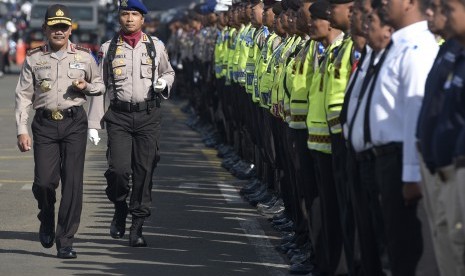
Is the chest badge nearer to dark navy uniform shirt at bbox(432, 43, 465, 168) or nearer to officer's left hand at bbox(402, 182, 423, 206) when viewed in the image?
officer's left hand at bbox(402, 182, 423, 206)

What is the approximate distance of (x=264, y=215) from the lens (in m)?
15.3

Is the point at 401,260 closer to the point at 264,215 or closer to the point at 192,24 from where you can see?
the point at 264,215

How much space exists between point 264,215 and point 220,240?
1750 mm

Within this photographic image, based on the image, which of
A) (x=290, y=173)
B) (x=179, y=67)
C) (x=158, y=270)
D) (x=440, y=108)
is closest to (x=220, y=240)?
(x=290, y=173)

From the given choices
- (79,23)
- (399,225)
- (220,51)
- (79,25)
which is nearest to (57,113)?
(399,225)

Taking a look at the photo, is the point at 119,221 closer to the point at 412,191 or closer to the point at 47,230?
the point at 47,230

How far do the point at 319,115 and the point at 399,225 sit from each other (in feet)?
8.07

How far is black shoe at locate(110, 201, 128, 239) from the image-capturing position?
13.6m

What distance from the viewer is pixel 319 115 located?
1081 centimetres

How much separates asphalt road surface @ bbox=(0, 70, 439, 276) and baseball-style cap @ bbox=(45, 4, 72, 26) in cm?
189

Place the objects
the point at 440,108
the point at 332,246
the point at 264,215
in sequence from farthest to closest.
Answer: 1. the point at 264,215
2. the point at 332,246
3. the point at 440,108

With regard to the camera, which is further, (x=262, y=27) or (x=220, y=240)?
(x=262, y=27)

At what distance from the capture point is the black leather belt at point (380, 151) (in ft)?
28.1

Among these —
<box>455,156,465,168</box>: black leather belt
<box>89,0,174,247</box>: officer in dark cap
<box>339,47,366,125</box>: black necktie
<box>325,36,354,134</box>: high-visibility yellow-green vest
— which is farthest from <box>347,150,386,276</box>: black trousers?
<box>89,0,174,247</box>: officer in dark cap
